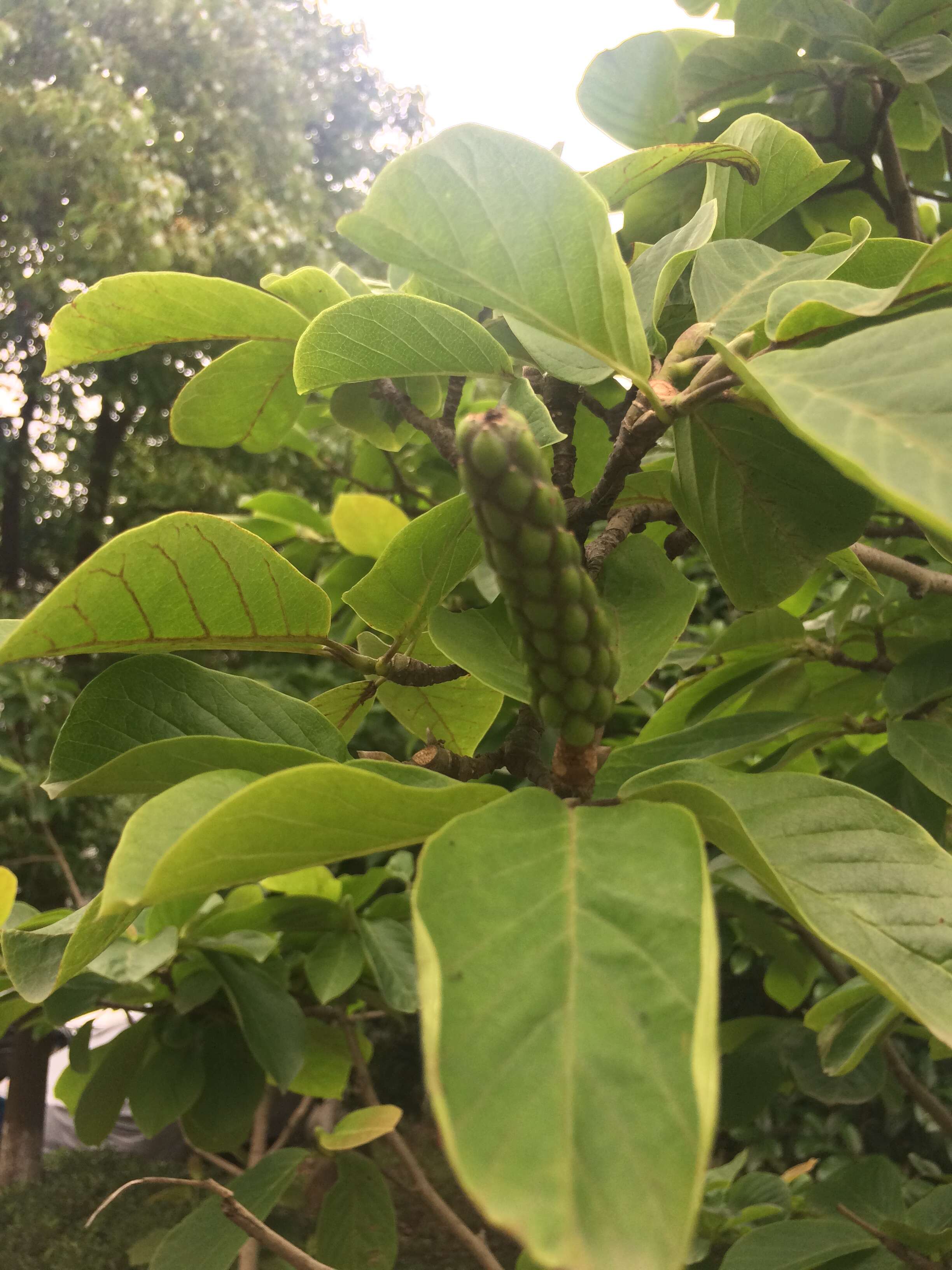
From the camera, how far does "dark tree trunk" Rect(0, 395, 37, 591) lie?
13.2 ft

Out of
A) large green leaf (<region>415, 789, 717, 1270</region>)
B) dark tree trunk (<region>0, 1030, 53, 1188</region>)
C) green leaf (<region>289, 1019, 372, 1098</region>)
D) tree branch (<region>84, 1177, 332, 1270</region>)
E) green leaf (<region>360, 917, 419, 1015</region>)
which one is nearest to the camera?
large green leaf (<region>415, 789, 717, 1270</region>)

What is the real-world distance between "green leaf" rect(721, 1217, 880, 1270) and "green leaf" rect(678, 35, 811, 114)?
0.72 m

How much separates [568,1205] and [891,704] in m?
0.42

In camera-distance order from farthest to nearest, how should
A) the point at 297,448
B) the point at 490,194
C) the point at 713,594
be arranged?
the point at 713,594
the point at 297,448
the point at 490,194

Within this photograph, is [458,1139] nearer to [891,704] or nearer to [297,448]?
[891,704]

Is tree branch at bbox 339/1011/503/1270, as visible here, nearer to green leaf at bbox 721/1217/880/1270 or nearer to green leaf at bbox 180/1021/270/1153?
green leaf at bbox 180/1021/270/1153

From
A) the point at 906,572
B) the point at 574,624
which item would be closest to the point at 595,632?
the point at 574,624

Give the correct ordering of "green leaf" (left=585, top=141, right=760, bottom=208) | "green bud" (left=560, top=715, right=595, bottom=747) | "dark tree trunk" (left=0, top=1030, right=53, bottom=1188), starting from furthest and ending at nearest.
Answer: "dark tree trunk" (left=0, top=1030, right=53, bottom=1188)
"green leaf" (left=585, top=141, right=760, bottom=208)
"green bud" (left=560, top=715, right=595, bottom=747)

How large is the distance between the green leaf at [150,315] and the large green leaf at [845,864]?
31cm

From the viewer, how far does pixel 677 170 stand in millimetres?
526

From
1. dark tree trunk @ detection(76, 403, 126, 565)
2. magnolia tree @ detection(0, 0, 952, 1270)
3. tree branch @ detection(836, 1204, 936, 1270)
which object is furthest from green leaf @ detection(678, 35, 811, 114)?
dark tree trunk @ detection(76, 403, 126, 565)

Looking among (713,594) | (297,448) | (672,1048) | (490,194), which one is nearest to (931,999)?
(672,1048)

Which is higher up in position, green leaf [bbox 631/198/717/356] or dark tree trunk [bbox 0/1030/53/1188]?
green leaf [bbox 631/198/717/356]

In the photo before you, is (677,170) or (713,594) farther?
(713,594)
